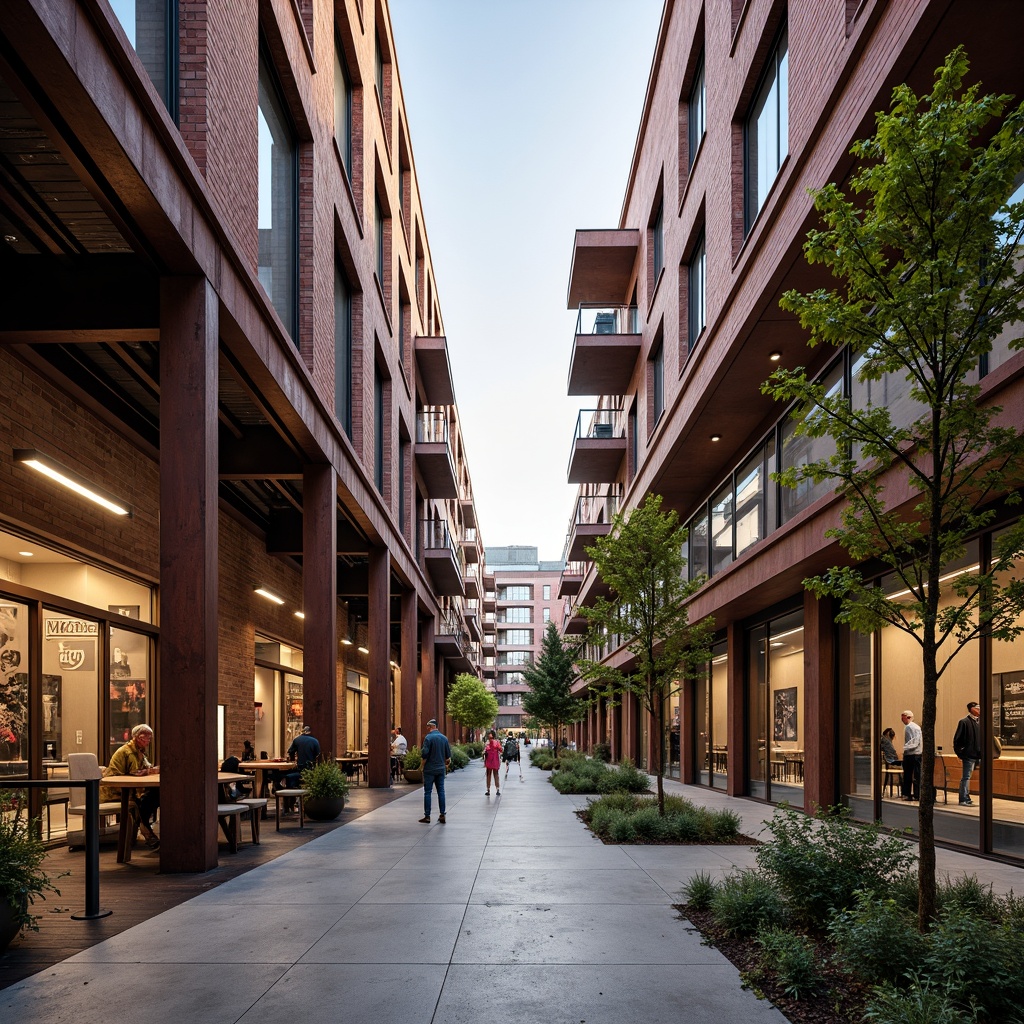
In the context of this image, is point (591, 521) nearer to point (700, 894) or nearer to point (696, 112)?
point (696, 112)

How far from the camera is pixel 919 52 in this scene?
792 centimetres

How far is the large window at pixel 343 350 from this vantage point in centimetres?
1905

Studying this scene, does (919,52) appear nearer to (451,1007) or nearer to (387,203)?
(451,1007)

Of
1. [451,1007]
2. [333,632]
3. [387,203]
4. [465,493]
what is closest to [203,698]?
[451,1007]

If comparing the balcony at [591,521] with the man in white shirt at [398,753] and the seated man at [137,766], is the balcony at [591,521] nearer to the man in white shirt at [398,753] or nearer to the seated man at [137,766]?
the man in white shirt at [398,753]

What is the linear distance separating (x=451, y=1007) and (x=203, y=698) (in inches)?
197

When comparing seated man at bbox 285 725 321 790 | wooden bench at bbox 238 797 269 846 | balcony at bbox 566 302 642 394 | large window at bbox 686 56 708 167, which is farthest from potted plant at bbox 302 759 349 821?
balcony at bbox 566 302 642 394

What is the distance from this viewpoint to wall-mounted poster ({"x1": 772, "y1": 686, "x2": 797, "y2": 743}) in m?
17.4

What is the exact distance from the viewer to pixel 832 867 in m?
6.94

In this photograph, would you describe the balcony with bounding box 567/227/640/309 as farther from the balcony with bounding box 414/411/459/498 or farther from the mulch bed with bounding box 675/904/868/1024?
the mulch bed with bounding box 675/904/868/1024

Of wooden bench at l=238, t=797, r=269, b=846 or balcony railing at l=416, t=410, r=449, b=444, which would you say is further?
balcony railing at l=416, t=410, r=449, b=444

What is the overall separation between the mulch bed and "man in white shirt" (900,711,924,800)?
691 cm

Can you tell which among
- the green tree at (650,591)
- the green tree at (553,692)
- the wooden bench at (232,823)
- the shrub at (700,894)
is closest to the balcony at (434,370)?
the green tree at (553,692)

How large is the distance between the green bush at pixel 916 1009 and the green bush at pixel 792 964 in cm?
65
